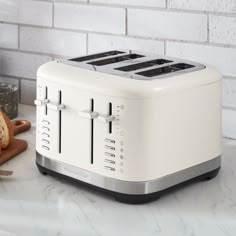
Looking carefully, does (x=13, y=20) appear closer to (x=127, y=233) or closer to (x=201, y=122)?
(x=201, y=122)

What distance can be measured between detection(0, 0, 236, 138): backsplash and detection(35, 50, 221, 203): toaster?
0.25 metres

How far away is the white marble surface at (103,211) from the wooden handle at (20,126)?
0.25 meters

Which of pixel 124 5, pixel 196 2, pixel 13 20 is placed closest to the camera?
pixel 196 2

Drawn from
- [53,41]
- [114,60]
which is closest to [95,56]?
[114,60]

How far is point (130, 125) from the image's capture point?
1.29m

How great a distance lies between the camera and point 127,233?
121 cm

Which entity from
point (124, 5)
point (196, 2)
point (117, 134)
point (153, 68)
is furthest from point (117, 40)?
point (117, 134)

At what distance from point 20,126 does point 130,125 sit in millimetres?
520

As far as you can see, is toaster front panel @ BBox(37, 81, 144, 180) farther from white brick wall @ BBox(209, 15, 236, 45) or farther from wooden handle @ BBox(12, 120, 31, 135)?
white brick wall @ BBox(209, 15, 236, 45)

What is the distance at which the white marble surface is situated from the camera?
1.22 m

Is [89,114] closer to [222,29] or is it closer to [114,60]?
[114,60]

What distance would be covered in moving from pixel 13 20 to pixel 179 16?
20.5 inches

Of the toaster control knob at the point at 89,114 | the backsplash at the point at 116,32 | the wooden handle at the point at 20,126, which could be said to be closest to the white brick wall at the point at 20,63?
the backsplash at the point at 116,32

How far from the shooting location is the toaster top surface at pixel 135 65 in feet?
4.48
